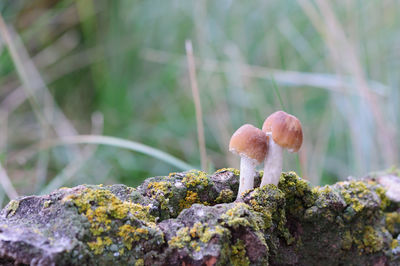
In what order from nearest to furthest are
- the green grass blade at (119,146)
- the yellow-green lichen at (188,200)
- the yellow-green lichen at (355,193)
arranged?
1. the yellow-green lichen at (188,200)
2. the yellow-green lichen at (355,193)
3. the green grass blade at (119,146)

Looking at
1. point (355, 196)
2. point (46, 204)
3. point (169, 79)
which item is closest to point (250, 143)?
point (355, 196)

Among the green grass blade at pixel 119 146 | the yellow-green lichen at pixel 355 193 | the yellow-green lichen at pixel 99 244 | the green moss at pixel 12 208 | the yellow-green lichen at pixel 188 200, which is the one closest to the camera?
the yellow-green lichen at pixel 99 244

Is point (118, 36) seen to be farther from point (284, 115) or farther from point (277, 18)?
point (284, 115)

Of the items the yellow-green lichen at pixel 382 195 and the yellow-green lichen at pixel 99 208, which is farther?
the yellow-green lichen at pixel 382 195

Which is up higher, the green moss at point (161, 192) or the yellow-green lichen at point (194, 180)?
the yellow-green lichen at point (194, 180)

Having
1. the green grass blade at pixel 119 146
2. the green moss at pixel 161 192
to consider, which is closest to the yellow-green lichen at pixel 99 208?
the green moss at pixel 161 192

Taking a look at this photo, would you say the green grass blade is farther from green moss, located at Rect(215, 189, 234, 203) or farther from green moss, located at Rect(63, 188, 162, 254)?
green moss, located at Rect(63, 188, 162, 254)

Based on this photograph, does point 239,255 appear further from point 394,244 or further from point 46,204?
point 394,244

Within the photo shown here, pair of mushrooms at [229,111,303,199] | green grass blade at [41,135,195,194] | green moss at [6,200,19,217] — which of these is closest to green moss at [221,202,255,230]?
pair of mushrooms at [229,111,303,199]

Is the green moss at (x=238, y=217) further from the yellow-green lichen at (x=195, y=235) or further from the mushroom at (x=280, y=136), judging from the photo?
the mushroom at (x=280, y=136)
